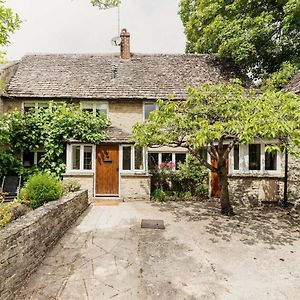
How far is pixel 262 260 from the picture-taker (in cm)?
645

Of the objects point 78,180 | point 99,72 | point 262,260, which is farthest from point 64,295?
point 99,72

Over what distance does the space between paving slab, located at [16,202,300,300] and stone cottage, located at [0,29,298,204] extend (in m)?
3.39

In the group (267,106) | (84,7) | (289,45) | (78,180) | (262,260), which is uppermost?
(289,45)

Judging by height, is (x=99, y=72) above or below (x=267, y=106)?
above

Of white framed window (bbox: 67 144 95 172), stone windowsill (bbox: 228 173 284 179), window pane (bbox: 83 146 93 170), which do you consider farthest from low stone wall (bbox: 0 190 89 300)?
stone windowsill (bbox: 228 173 284 179)

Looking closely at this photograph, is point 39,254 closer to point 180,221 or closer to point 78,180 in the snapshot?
point 180,221

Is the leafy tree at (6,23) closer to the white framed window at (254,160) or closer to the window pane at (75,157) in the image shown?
the window pane at (75,157)

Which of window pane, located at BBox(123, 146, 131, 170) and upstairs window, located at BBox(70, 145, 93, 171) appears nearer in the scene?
upstairs window, located at BBox(70, 145, 93, 171)

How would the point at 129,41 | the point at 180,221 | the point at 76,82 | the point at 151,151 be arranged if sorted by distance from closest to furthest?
the point at 180,221
the point at 151,151
the point at 76,82
the point at 129,41

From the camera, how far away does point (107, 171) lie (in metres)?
13.9

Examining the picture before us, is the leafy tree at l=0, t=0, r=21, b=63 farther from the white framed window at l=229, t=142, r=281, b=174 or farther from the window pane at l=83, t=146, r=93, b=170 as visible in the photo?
the white framed window at l=229, t=142, r=281, b=174

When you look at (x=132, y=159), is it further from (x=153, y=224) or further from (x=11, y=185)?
(x=11, y=185)

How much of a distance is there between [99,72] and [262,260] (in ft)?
46.7

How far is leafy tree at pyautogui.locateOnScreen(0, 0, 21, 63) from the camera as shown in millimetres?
8469
